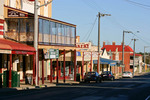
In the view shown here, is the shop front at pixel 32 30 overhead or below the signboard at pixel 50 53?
overhead

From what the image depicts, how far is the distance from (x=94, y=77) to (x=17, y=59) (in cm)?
1096

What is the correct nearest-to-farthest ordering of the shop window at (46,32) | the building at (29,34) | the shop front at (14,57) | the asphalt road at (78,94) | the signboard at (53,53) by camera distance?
the asphalt road at (78,94) → the shop front at (14,57) → the building at (29,34) → the shop window at (46,32) → the signboard at (53,53)

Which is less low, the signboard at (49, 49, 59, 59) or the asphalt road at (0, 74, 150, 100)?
the signboard at (49, 49, 59, 59)

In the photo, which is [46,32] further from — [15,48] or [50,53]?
[15,48]

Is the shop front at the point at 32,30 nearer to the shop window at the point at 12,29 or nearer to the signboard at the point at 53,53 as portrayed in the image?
the shop window at the point at 12,29

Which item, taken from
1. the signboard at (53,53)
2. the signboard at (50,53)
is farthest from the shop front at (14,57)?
the signboard at (53,53)

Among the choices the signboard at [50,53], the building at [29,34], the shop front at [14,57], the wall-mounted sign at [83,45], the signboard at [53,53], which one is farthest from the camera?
the wall-mounted sign at [83,45]

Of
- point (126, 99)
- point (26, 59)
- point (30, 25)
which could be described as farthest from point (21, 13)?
point (126, 99)

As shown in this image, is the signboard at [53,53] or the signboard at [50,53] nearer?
the signboard at [50,53]

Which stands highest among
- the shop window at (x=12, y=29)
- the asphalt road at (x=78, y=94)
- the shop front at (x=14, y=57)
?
the shop window at (x=12, y=29)

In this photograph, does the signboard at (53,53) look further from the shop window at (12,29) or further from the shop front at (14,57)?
the shop window at (12,29)

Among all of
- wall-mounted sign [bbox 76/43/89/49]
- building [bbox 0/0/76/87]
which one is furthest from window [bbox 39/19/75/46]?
wall-mounted sign [bbox 76/43/89/49]

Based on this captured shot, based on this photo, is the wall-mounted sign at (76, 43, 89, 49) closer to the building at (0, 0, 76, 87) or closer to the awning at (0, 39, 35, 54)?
the building at (0, 0, 76, 87)

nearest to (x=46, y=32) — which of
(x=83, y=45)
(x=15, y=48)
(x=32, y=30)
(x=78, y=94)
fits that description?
(x=32, y=30)
